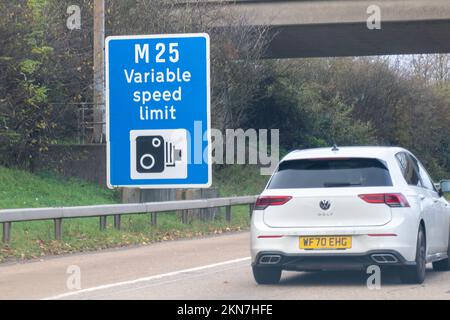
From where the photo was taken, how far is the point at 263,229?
12281 mm

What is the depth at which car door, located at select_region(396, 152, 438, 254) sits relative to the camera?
12688 mm

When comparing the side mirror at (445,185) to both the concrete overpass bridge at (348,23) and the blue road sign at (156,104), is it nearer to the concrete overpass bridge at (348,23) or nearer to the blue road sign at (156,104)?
the blue road sign at (156,104)

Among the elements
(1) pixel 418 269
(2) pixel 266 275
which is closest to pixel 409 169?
(1) pixel 418 269

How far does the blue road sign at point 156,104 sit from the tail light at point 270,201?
242 centimetres

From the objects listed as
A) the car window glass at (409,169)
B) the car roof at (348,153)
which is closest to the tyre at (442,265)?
the car window glass at (409,169)

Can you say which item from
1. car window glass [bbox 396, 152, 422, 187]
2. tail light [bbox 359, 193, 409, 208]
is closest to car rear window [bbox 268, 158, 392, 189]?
tail light [bbox 359, 193, 409, 208]

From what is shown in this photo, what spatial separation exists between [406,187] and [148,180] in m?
3.99

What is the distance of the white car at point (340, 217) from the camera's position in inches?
468

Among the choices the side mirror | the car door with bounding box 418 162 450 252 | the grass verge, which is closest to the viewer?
the car door with bounding box 418 162 450 252

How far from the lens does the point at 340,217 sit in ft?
39.3

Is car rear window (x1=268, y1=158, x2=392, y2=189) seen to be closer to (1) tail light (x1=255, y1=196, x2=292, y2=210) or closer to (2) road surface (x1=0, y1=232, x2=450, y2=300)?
(1) tail light (x1=255, y1=196, x2=292, y2=210)

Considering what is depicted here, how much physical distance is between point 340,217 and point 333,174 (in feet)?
1.97
